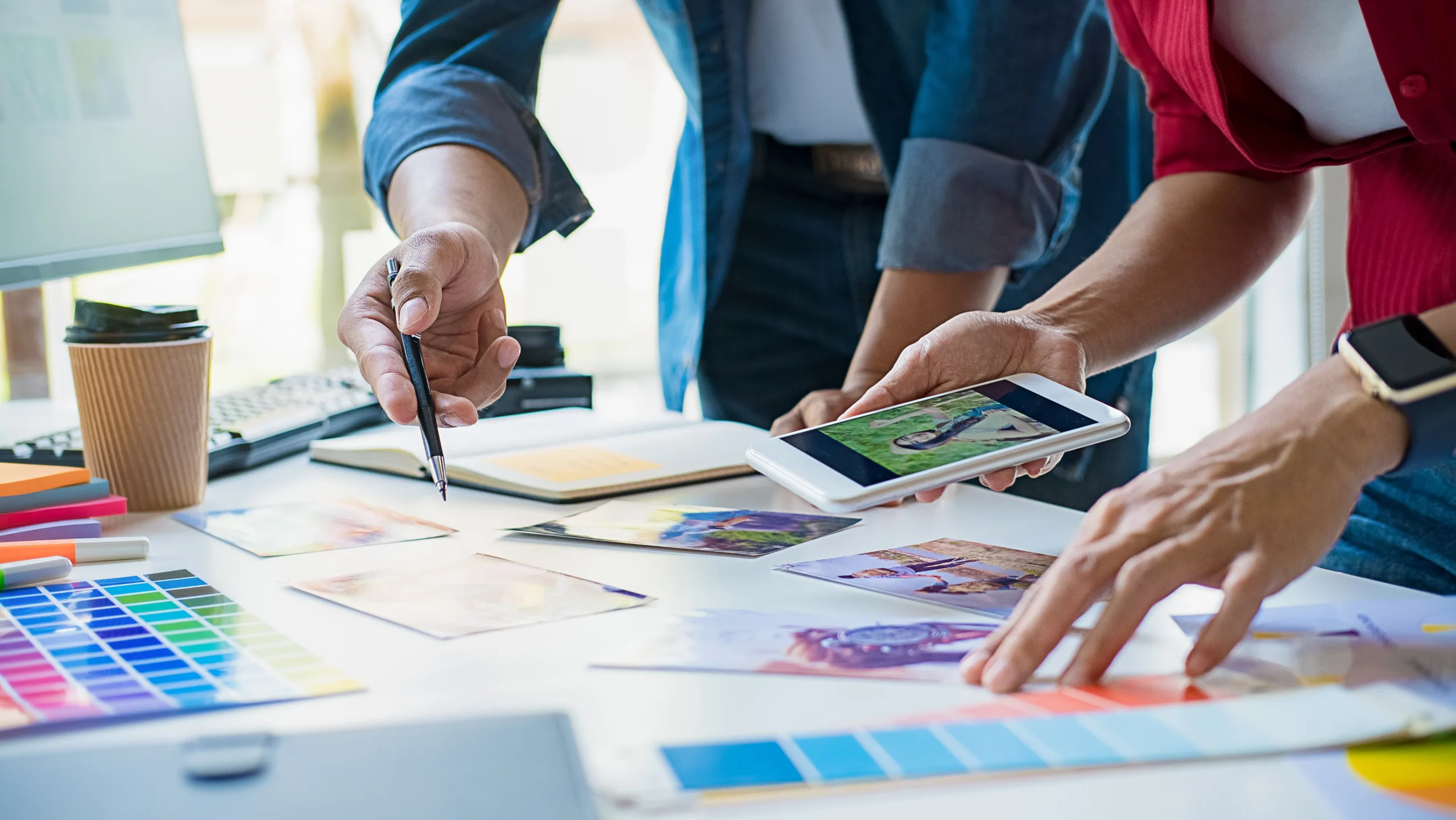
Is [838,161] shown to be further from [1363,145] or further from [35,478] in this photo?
[35,478]

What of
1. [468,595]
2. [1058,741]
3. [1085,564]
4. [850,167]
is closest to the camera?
[1058,741]

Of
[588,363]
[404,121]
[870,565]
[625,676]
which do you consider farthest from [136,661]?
[588,363]

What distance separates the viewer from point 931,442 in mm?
793

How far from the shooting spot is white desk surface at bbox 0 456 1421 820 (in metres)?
0.46

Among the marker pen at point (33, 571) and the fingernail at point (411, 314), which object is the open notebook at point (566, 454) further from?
the marker pen at point (33, 571)

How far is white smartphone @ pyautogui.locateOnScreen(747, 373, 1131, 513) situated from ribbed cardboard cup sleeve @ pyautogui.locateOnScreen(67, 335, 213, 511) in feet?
1.65

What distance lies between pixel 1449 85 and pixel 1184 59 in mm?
Answer: 201

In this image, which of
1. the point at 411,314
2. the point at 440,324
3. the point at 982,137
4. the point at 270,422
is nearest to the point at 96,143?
the point at 270,422

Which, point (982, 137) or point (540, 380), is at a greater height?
point (982, 137)

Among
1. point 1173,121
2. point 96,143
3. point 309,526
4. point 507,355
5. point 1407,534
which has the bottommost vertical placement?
point 1407,534

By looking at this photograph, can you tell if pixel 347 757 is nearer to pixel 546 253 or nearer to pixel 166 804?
pixel 166 804

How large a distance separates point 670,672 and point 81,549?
0.46m

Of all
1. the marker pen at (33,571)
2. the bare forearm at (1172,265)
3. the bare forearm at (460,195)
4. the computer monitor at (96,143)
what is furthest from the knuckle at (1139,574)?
the computer monitor at (96,143)

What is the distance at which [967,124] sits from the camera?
128cm
